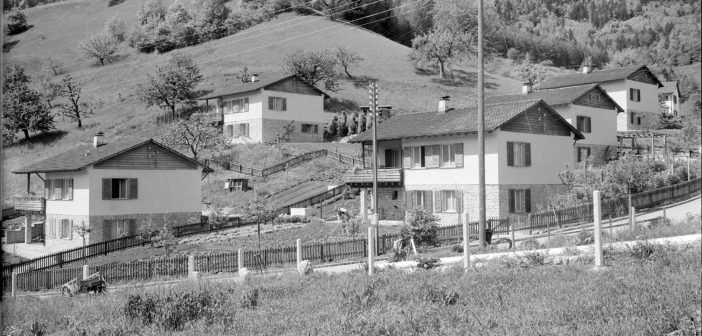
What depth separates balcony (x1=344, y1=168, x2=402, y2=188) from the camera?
34.9 meters

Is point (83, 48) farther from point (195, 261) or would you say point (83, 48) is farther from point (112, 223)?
point (112, 223)

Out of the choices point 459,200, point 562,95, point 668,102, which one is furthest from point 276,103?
point 668,102

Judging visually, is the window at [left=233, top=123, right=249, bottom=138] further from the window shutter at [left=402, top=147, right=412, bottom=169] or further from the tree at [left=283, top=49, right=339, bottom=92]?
the window shutter at [left=402, top=147, right=412, bottom=169]

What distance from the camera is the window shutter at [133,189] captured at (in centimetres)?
3025

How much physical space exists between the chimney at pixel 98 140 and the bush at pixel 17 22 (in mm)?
13542

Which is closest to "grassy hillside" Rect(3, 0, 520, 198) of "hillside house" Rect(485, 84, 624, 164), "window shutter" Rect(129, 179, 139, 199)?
"window shutter" Rect(129, 179, 139, 199)

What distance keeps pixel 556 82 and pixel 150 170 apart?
106 feet

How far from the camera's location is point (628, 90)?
45125 millimetres

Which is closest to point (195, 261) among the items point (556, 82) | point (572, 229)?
point (572, 229)

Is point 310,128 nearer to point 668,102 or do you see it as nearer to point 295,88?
point 295,88

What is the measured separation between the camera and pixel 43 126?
21406 millimetres

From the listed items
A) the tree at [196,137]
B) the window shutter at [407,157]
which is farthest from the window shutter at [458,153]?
the tree at [196,137]

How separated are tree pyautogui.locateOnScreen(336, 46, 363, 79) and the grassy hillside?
387 mm

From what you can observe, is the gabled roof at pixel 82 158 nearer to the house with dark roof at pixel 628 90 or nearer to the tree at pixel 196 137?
the tree at pixel 196 137
